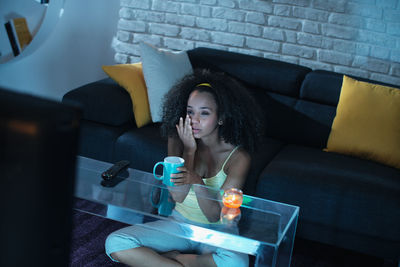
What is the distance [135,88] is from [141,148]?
1.27 ft

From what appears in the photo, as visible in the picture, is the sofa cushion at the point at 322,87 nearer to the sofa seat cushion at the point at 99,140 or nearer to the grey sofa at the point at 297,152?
the grey sofa at the point at 297,152

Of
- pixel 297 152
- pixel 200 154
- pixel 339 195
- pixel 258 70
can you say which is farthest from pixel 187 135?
pixel 258 70

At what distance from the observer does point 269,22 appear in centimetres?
316

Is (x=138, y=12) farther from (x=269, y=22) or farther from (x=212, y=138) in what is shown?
(x=212, y=138)

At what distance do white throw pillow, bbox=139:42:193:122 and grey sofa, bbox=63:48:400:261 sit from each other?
0.41ft

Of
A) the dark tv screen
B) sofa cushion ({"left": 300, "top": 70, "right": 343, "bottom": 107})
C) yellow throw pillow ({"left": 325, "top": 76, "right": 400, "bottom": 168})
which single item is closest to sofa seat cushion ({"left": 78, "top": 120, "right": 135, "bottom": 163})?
sofa cushion ({"left": 300, "top": 70, "right": 343, "bottom": 107})

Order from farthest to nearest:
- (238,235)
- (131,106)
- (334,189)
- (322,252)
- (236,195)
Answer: (131,106), (322,252), (334,189), (236,195), (238,235)

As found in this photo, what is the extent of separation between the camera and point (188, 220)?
1354 millimetres

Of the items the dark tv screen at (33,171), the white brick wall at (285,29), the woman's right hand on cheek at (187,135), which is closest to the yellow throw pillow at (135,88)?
the woman's right hand on cheek at (187,135)

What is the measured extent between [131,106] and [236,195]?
49.1 inches

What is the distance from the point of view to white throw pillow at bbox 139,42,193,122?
101 inches

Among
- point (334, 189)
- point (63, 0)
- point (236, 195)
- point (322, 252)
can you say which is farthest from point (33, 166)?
point (63, 0)

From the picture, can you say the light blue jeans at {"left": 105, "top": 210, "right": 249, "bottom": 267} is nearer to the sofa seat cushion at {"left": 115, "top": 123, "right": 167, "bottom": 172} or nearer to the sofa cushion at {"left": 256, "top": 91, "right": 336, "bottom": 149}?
the sofa seat cushion at {"left": 115, "top": 123, "right": 167, "bottom": 172}

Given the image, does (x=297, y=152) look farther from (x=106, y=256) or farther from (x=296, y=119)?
(x=106, y=256)
